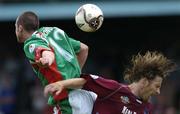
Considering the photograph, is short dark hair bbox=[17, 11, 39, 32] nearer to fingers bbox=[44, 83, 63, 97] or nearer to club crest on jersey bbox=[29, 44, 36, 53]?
club crest on jersey bbox=[29, 44, 36, 53]

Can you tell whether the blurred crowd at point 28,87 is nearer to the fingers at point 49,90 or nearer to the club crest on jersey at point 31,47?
the club crest on jersey at point 31,47

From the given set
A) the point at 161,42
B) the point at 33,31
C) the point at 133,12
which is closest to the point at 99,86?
the point at 33,31

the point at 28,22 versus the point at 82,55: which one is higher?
the point at 28,22

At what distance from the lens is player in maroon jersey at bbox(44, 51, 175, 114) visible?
765 cm

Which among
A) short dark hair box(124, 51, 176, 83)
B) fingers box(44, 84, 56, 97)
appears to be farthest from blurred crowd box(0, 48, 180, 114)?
fingers box(44, 84, 56, 97)

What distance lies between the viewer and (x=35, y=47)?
24.5 ft

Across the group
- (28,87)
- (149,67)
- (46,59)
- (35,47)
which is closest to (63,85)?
(46,59)

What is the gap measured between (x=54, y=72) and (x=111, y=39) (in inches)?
349

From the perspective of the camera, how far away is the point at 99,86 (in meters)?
7.63

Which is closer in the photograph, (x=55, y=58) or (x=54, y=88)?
(x=54, y=88)

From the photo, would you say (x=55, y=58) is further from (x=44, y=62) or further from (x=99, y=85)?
(x=44, y=62)

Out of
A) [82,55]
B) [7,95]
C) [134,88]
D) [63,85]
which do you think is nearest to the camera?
[63,85]

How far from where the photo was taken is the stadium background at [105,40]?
14648 mm

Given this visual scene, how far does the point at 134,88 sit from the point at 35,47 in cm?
103
